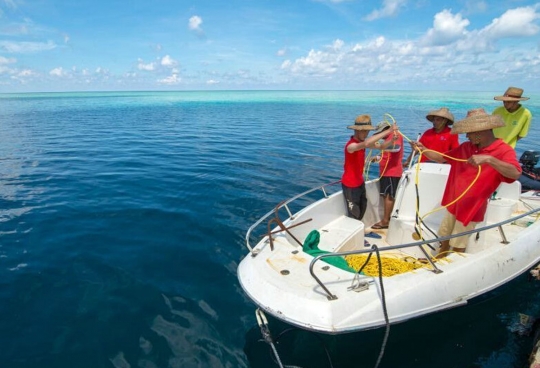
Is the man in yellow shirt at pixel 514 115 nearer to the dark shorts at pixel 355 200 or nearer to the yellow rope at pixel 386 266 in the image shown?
the dark shorts at pixel 355 200

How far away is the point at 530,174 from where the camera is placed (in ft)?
27.2

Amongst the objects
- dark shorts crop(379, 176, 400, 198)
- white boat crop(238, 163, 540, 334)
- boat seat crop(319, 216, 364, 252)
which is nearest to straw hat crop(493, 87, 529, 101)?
white boat crop(238, 163, 540, 334)

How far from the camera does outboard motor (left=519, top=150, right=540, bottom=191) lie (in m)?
7.99

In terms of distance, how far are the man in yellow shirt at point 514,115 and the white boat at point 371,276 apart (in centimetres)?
165

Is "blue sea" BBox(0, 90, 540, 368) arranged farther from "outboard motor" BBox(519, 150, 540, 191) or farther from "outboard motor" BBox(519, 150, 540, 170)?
"outboard motor" BBox(519, 150, 540, 170)

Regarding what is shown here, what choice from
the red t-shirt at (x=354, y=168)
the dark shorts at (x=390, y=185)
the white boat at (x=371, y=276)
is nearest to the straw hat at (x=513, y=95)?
the white boat at (x=371, y=276)

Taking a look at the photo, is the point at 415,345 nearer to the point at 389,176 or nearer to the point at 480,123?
the point at 480,123

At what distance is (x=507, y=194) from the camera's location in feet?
21.8

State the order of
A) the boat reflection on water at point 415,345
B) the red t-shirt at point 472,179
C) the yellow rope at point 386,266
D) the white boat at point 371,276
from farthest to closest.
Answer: the yellow rope at point 386,266 → the boat reflection on water at point 415,345 → the red t-shirt at point 472,179 → the white boat at point 371,276

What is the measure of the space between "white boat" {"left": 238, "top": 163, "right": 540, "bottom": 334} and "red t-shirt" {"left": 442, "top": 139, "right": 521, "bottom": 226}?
0.92ft

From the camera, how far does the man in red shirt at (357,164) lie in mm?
4980

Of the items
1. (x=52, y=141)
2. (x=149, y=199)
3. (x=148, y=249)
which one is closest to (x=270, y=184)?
(x=149, y=199)

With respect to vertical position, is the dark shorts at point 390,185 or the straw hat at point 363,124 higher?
the straw hat at point 363,124

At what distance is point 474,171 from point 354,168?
192 centimetres
